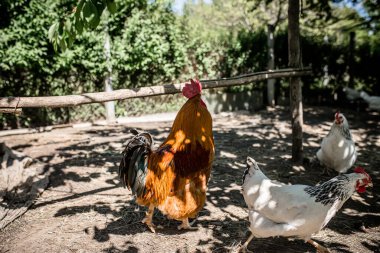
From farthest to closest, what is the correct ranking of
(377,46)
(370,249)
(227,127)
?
(377,46) → (227,127) → (370,249)

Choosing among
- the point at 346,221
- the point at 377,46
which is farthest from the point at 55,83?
the point at 377,46

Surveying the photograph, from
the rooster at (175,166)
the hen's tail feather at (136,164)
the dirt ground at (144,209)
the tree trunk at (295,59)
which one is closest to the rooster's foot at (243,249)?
the dirt ground at (144,209)

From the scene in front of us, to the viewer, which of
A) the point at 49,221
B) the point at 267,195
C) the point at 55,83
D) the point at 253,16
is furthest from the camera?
the point at 253,16

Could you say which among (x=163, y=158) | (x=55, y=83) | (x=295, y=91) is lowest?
(x=163, y=158)

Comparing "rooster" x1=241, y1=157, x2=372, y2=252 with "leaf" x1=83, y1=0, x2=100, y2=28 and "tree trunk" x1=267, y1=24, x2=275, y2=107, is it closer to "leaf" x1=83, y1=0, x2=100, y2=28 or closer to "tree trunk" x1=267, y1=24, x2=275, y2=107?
"leaf" x1=83, y1=0, x2=100, y2=28

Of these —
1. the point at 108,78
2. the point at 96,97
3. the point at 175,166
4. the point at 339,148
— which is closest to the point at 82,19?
the point at 96,97

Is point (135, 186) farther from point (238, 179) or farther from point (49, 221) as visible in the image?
point (238, 179)

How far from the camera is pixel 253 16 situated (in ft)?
75.6

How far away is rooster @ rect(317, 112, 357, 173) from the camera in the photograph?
518cm

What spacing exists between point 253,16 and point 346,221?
2143cm

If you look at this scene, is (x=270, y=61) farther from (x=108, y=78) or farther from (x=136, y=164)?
(x=136, y=164)

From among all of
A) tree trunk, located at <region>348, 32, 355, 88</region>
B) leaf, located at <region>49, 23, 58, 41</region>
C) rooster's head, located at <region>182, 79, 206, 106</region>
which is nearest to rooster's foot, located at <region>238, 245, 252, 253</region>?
rooster's head, located at <region>182, 79, 206, 106</region>

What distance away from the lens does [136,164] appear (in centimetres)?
360

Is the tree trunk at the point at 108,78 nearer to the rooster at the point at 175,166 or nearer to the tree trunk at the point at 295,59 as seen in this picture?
the tree trunk at the point at 295,59
